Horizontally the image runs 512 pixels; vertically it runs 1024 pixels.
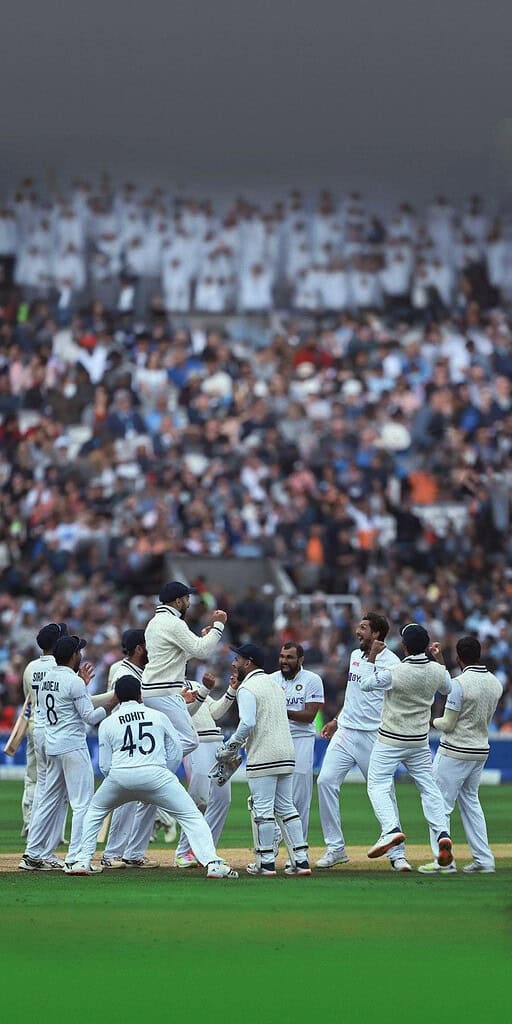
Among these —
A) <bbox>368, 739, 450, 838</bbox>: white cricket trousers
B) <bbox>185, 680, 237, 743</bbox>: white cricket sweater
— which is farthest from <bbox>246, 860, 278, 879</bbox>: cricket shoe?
<bbox>185, 680, 237, 743</bbox>: white cricket sweater

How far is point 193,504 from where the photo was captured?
31016mm

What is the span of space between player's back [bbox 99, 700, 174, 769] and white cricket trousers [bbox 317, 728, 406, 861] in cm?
221

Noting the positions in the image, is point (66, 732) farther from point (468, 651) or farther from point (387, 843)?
point (468, 651)

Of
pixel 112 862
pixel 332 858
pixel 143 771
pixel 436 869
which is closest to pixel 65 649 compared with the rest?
pixel 143 771

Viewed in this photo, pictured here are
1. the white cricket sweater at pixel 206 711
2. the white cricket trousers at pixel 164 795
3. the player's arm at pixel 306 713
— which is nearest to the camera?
the white cricket trousers at pixel 164 795

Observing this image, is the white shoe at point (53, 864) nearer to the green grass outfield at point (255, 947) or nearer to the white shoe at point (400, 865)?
the green grass outfield at point (255, 947)

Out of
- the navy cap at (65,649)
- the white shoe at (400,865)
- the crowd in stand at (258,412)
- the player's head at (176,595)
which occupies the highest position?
the crowd in stand at (258,412)

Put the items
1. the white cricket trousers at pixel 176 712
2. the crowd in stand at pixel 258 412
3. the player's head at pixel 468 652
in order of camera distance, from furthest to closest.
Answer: the crowd in stand at pixel 258 412
the player's head at pixel 468 652
the white cricket trousers at pixel 176 712

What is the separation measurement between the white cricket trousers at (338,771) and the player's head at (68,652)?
2.36m

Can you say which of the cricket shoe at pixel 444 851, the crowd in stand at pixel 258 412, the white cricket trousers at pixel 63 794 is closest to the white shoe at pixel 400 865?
the cricket shoe at pixel 444 851

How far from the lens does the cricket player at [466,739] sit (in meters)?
14.8

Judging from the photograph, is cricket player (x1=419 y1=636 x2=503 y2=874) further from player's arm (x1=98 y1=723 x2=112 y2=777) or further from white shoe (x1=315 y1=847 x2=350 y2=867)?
player's arm (x1=98 y1=723 x2=112 y2=777)

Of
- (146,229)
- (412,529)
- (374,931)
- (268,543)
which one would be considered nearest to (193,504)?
(268,543)

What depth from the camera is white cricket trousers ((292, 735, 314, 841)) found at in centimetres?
1534
